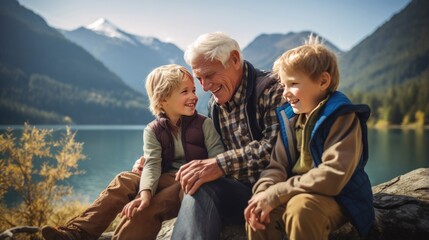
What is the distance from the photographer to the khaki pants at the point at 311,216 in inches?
82.1

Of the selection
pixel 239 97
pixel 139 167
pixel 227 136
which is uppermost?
pixel 239 97

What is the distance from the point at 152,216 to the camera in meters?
2.98

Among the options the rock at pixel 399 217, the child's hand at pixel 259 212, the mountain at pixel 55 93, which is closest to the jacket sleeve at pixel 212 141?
the child's hand at pixel 259 212

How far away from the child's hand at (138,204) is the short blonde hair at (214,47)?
4.19ft

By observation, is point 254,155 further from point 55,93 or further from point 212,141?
point 55,93

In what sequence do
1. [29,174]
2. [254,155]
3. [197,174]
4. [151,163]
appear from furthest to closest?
[29,174]
[151,163]
[254,155]
[197,174]

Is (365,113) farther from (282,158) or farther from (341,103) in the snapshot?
(282,158)

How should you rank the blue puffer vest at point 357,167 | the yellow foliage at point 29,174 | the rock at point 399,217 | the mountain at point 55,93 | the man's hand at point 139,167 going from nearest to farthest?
the blue puffer vest at point 357,167, the rock at point 399,217, the man's hand at point 139,167, the yellow foliage at point 29,174, the mountain at point 55,93

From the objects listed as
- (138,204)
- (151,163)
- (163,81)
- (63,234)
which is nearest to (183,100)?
(163,81)

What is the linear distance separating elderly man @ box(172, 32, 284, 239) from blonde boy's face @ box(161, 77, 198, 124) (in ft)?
0.56

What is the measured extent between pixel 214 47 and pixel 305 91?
3.34ft

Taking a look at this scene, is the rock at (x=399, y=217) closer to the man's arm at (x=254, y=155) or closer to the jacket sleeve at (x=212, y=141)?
the man's arm at (x=254, y=155)

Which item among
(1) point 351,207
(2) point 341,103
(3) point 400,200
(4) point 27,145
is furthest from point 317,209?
(4) point 27,145

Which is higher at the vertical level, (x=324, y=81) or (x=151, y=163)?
(x=324, y=81)
